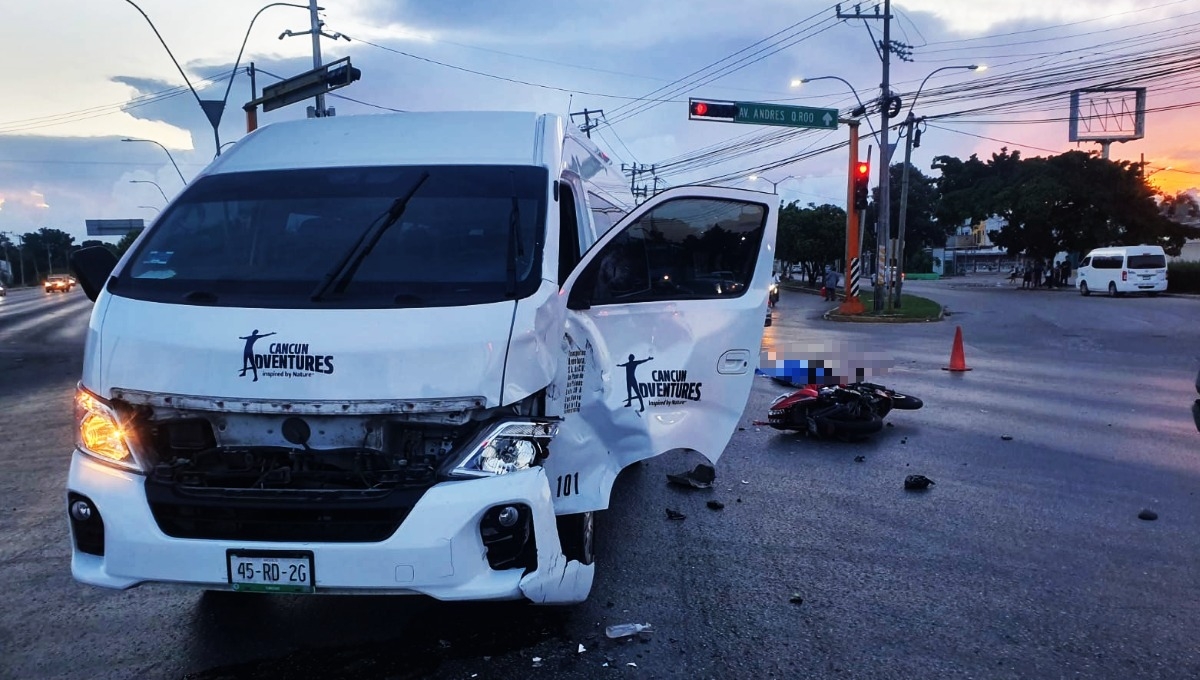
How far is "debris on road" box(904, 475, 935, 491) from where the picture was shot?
6801mm

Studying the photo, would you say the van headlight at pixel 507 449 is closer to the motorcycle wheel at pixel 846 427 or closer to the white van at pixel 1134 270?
the motorcycle wheel at pixel 846 427

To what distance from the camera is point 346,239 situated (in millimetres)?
4191

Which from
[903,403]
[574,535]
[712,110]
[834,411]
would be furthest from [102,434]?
[712,110]

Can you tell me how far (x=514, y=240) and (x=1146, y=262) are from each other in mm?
40311

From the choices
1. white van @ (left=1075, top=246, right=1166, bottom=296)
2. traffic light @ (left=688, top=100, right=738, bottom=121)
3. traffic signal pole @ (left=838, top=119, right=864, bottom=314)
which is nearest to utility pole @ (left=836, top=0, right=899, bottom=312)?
traffic signal pole @ (left=838, top=119, right=864, bottom=314)

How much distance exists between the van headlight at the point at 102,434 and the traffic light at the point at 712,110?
23.1 meters

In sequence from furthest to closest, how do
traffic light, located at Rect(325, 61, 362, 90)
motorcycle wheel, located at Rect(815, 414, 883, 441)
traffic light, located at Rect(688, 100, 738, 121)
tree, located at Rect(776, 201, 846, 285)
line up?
tree, located at Rect(776, 201, 846, 285), traffic light, located at Rect(688, 100, 738, 121), traffic light, located at Rect(325, 61, 362, 90), motorcycle wheel, located at Rect(815, 414, 883, 441)

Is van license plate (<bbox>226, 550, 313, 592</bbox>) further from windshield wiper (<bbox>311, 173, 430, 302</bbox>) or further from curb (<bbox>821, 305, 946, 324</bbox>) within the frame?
curb (<bbox>821, 305, 946, 324</bbox>)

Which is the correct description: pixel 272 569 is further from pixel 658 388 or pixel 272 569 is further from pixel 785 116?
pixel 785 116

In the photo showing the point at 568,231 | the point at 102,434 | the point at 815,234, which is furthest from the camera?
the point at 815,234

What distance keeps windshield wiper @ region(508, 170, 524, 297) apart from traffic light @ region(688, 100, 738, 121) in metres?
21.8

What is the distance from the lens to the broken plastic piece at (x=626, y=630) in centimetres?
410

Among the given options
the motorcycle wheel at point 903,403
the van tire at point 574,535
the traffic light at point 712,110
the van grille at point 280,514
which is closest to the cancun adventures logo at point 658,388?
the van tire at point 574,535

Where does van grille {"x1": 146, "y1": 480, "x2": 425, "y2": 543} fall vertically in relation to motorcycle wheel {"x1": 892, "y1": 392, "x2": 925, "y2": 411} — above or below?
above
